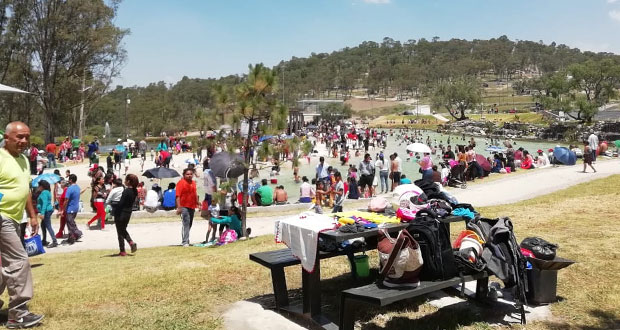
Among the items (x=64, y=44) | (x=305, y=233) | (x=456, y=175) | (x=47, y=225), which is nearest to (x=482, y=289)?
(x=305, y=233)

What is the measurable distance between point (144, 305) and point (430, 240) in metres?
3.05

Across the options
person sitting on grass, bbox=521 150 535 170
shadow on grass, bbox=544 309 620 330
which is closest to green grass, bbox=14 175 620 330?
shadow on grass, bbox=544 309 620 330

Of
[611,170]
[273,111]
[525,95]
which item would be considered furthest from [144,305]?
[525,95]

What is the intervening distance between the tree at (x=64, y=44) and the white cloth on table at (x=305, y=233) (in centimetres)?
3373

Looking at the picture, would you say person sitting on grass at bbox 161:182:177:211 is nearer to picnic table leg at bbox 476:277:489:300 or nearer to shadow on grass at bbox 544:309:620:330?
picnic table leg at bbox 476:277:489:300

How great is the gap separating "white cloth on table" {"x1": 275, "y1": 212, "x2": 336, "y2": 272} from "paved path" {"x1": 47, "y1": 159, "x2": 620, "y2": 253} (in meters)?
6.17

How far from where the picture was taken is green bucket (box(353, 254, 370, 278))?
5430 mm

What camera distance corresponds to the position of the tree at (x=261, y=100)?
935 cm

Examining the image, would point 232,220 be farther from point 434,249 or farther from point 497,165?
point 497,165

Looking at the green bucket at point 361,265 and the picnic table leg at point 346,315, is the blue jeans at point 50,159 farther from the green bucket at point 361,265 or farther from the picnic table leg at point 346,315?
the picnic table leg at point 346,315

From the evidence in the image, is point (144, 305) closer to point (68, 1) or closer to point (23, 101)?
point (68, 1)

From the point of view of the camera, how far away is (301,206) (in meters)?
13.8

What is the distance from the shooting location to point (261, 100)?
9.55m

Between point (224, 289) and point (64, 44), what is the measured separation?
3450 cm
